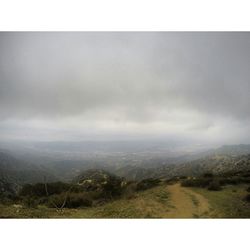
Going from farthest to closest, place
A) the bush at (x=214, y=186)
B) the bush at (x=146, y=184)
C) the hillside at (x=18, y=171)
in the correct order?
the hillside at (x=18, y=171) < the bush at (x=146, y=184) < the bush at (x=214, y=186)

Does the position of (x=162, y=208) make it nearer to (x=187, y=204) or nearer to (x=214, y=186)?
(x=187, y=204)

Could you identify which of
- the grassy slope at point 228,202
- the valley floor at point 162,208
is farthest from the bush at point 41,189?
the grassy slope at point 228,202

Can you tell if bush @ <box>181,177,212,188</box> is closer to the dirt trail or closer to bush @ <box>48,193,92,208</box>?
the dirt trail

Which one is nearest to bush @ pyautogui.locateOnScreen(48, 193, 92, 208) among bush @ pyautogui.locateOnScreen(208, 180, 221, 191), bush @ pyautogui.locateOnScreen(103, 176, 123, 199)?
bush @ pyautogui.locateOnScreen(103, 176, 123, 199)

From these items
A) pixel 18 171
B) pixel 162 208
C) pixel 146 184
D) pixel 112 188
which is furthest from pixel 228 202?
pixel 18 171

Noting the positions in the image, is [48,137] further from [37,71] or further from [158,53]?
[158,53]

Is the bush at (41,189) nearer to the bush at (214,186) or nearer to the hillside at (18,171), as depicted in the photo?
the hillside at (18,171)

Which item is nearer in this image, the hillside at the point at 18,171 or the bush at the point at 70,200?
the bush at the point at 70,200
